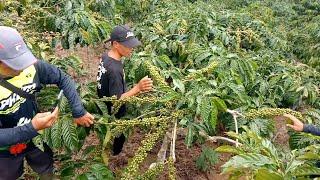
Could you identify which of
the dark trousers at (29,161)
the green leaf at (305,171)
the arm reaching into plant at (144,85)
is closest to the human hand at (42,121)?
the dark trousers at (29,161)

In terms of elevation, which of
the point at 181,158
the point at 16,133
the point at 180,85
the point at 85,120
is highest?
the point at 180,85

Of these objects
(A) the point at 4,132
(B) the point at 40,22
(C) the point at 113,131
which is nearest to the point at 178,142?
(C) the point at 113,131

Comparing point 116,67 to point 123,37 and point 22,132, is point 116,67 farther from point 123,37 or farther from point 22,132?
point 22,132

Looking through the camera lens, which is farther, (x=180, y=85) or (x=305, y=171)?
(x=180, y=85)

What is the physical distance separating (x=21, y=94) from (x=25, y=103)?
0.09 metres

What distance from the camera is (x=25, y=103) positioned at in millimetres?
2195

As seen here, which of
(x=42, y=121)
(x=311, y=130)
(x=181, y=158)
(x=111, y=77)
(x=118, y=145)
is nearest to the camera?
(x=42, y=121)

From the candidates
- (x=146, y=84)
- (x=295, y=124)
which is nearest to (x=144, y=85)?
(x=146, y=84)

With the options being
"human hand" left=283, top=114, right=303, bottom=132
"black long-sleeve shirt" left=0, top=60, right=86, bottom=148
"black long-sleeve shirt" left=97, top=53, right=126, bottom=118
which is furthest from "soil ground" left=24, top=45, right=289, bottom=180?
"black long-sleeve shirt" left=0, top=60, right=86, bottom=148

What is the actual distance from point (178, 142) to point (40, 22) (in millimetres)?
1868

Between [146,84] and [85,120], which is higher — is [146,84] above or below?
above

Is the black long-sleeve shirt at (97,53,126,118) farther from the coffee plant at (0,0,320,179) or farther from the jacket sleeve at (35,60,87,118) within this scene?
the jacket sleeve at (35,60,87,118)

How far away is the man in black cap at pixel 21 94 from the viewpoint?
77.1 inches

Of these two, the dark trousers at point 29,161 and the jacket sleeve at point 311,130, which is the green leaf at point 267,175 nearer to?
the jacket sleeve at point 311,130
